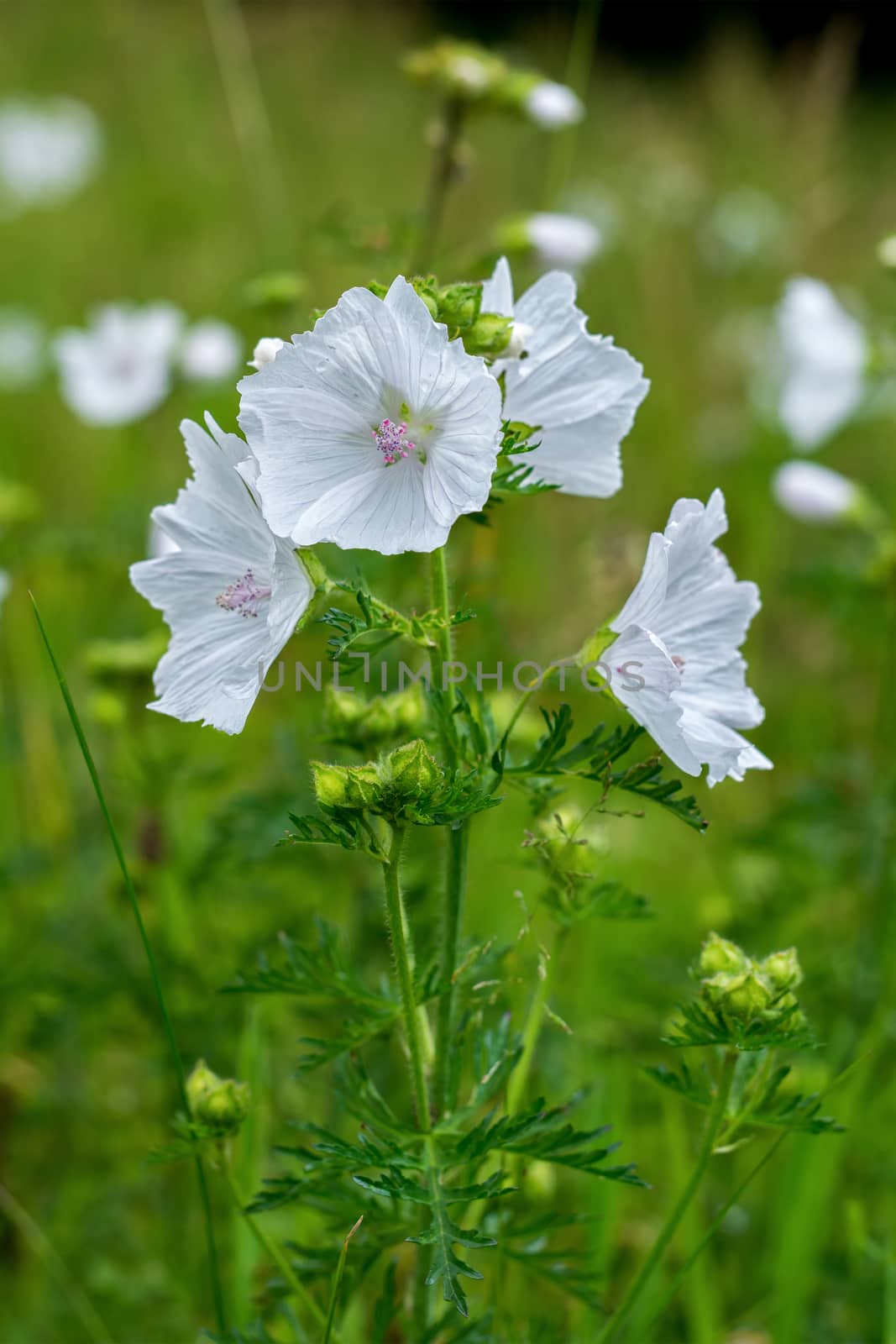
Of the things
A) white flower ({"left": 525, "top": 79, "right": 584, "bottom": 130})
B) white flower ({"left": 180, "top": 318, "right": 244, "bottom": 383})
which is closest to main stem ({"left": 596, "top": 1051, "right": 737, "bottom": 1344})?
white flower ({"left": 525, "top": 79, "right": 584, "bottom": 130})

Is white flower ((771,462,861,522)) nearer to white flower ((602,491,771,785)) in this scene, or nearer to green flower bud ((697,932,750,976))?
white flower ((602,491,771,785))

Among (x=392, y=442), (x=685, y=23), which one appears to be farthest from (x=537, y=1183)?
(x=685, y=23)

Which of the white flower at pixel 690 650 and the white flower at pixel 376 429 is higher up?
the white flower at pixel 376 429

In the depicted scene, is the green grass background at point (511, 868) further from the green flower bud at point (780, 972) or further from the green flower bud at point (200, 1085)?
the green flower bud at point (780, 972)

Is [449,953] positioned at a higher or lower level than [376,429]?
lower

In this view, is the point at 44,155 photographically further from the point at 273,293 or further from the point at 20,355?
the point at 273,293

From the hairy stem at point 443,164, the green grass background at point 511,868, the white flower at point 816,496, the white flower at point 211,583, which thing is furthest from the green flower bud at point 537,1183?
the hairy stem at point 443,164
